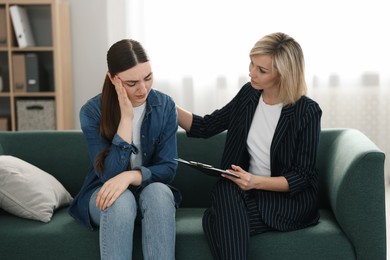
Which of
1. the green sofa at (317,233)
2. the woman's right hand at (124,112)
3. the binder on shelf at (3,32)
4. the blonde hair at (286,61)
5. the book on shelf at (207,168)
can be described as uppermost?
the binder on shelf at (3,32)

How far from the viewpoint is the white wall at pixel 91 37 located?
5.00 metres

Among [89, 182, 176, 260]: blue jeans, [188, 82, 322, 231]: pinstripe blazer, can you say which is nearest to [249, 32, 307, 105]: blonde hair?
[188, 82, 322, 231]: pinstripe blazer

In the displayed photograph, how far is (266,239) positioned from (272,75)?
62cm

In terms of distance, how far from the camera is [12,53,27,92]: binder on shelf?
480 centimetres

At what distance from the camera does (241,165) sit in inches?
106

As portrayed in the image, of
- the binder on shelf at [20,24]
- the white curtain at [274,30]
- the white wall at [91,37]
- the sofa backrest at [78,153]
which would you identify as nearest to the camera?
the sofa backrest at [78,153]

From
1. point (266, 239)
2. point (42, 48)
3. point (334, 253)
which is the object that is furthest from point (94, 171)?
point (42, 48)

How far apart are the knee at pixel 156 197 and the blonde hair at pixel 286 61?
22.9 inches

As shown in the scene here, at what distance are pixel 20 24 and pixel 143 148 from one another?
2524 millimetres

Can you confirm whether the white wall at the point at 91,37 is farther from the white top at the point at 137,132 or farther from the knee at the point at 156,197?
the knee at the point at 156,197

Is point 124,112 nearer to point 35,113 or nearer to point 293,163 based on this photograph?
point 293,163

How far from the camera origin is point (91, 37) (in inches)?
199

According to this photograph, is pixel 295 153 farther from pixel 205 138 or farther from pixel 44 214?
pixel 44 214

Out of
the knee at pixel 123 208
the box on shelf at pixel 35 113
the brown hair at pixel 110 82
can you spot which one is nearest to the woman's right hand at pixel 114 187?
the knee at pixel 123 208
